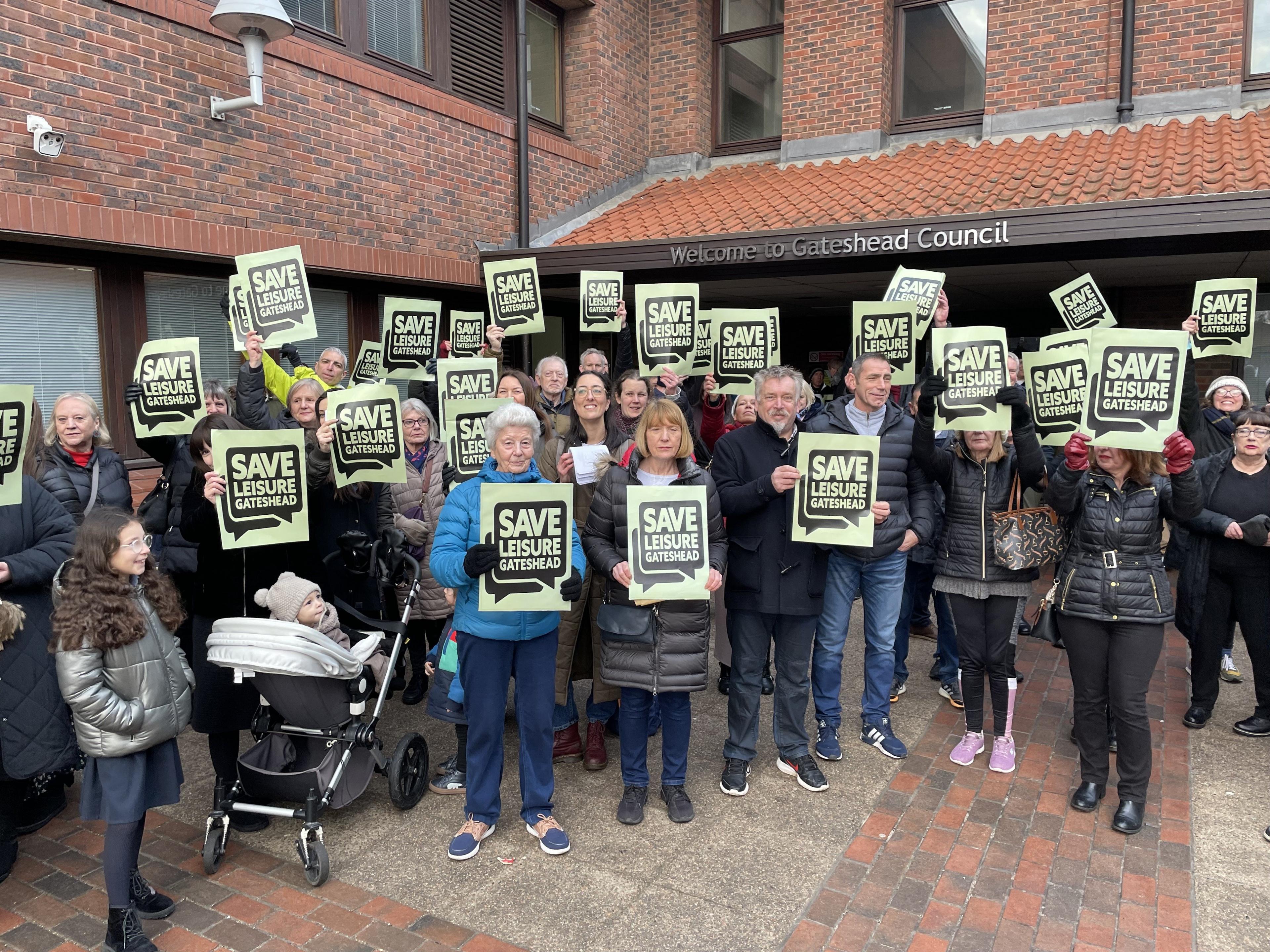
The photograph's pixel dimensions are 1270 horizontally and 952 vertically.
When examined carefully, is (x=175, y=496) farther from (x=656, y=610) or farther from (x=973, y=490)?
(x=973, y=490)

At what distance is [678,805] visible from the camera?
428cm

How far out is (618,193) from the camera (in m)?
12.5

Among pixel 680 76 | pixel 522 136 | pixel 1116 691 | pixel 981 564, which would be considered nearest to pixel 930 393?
pixel 981 564

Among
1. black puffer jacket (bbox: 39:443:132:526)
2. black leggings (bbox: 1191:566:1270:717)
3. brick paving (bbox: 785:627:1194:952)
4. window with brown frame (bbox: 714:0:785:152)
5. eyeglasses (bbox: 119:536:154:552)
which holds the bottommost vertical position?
brick paving (bbox: 785:627:1194:952)

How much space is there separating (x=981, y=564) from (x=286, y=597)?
3.53m

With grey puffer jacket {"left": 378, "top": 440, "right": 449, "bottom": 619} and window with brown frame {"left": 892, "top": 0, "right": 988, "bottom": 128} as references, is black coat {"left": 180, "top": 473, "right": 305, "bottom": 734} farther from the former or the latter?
window with brown frame {"left": 892, "top": 0, "right": 988, "bottom": 128}

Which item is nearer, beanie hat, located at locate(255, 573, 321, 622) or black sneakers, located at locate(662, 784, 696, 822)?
beanie hat, located at locate(255, 573, 321, 622)

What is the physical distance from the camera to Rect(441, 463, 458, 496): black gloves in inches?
219

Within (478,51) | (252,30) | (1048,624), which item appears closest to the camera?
(1048,624)

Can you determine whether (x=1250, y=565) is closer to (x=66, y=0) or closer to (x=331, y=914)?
(x=331, y=914)

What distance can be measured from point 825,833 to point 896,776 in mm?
789

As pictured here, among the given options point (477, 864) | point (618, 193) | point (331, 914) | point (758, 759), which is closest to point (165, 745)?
point (331, 914)

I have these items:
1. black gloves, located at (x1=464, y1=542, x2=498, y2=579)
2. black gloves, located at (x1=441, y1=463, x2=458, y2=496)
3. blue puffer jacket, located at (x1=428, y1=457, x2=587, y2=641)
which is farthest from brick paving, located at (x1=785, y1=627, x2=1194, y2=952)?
black gloves, located at (x1=441, y1=463, x2=458, y2=496)

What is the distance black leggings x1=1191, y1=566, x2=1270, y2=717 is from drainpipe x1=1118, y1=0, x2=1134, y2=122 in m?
7.10
